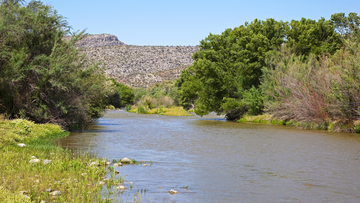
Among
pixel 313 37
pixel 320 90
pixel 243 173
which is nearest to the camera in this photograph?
pixel 243 173

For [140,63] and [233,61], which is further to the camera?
[140,63]

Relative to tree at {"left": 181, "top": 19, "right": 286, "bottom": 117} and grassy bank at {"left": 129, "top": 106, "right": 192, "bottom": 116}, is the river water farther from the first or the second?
grassy bank at {"left": 129, "top": 106, "right": 192, "bottom": 116}

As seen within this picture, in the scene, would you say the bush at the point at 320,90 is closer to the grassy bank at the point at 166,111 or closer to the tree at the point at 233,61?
the tree at the point at 233,61

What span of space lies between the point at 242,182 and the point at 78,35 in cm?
2247

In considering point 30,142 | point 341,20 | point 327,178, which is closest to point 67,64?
point 30,142

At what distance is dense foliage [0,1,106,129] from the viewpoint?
86.4ft

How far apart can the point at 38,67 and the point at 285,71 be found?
2789cm

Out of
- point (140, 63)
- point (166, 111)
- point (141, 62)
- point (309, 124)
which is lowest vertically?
point (166, 111)

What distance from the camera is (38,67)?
27438 millimetres

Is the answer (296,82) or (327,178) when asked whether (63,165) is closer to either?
(327,178)

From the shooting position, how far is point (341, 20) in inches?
2109

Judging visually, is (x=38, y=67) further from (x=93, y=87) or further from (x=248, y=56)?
(x=248, y=56)

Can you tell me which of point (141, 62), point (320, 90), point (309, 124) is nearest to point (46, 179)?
point (320, 90)

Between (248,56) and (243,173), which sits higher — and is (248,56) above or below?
above
